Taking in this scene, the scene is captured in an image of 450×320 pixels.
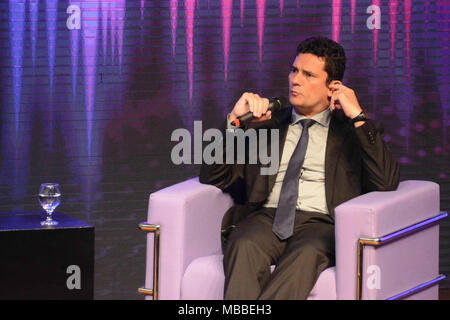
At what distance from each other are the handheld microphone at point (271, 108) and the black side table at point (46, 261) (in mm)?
852

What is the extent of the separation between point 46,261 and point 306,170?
4.18ft

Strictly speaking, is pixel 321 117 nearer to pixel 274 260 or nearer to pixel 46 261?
pixel 274 260

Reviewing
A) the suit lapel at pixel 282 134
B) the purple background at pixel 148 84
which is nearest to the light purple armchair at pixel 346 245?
the suit lapel at pixel 282 134

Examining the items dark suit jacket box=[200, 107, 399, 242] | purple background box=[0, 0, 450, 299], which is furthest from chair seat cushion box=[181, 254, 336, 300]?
purple background box=[0, 0, 450, 299]

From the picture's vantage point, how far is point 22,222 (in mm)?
3463

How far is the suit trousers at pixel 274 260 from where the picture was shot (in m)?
2.88

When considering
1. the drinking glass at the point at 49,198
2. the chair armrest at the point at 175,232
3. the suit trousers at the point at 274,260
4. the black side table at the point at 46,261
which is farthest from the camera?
the drinking glass at the point at 49,198

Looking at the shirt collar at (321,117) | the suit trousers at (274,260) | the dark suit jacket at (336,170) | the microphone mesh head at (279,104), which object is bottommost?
the suit trousers at (274,260)

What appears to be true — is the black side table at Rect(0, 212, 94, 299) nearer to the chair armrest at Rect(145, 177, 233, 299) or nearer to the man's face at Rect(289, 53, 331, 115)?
the chair armrest at Rect(145, 177, 233, 299)

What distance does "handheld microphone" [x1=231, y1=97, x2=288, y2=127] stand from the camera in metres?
3.22

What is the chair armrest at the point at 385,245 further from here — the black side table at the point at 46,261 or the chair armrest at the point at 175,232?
the black side table at the point at 46,261

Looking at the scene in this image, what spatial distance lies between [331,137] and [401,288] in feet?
2.50

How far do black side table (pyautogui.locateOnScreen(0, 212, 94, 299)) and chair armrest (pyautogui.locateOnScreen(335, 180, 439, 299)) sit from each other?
3.91 ft
